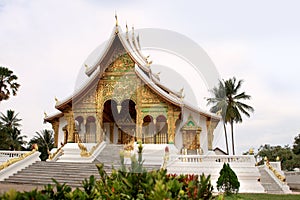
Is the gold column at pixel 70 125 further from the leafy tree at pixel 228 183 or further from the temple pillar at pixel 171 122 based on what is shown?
the leafy tree at pixel 228 183

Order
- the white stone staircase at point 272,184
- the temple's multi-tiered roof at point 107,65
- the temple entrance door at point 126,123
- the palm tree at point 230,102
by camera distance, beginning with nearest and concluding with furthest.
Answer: the white stone staircase at point 272,184 → the temple's multi-tiered roof at point 107,65 → the temple entrance door at point 126,123 → the palm tree at point 230,102

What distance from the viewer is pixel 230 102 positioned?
29.0 metres

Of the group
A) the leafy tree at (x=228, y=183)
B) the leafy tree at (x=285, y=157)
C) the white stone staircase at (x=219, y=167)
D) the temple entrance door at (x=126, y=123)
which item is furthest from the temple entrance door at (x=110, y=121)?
the leafy tree at (x=285, y=157)

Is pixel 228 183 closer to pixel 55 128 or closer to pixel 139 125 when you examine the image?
pixel 139 125

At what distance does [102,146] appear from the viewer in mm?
16406

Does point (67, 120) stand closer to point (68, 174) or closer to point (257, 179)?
point (68, 174)

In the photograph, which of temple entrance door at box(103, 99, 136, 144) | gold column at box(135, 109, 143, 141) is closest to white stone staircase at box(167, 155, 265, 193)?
gold column at box(135, 109, 143, 141)

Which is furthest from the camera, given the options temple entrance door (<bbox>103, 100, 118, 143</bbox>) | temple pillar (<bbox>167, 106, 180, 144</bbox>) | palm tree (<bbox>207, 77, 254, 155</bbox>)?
palm tree (<bbox>207, 77, 254, 155</bbox>)

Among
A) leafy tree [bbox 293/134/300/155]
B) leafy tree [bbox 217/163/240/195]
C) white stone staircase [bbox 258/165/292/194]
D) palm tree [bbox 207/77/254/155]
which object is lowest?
white stone staircase [bbox 258/165/292/194]

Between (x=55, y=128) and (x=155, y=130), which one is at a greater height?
(x=55, y=128)

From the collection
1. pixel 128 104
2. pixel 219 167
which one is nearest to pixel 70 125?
pixel 128 104

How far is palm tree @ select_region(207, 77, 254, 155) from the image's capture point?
92.3ft

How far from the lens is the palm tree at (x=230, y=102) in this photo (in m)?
28.1

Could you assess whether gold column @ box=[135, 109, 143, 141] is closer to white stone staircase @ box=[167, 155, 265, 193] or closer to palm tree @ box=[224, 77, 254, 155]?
white stone staircase @ box=[167, 155, 265, 193]
